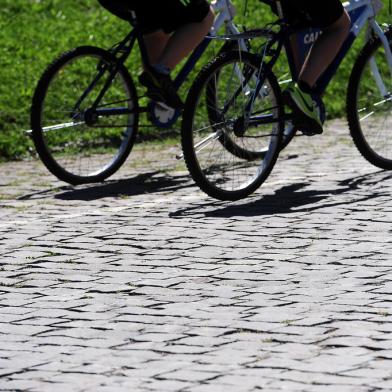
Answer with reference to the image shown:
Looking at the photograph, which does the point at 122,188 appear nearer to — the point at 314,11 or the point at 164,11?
the point at 164,11

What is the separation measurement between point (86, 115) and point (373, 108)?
1.90 metres

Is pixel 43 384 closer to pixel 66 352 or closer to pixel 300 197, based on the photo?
pixel 66 352

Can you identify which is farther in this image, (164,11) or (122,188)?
(122,188)

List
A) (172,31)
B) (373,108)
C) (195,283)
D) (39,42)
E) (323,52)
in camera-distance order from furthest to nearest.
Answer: (39,42) < (373,108) < (172,31) < (323,52) < (195,283)

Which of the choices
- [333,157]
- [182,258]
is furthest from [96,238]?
[333,157]

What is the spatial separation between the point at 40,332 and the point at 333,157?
4.89 metres

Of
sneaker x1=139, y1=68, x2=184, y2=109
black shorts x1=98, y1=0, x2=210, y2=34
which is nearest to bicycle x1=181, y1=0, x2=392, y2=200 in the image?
sneaker x1=139, y1=68, x2=184, y2=109

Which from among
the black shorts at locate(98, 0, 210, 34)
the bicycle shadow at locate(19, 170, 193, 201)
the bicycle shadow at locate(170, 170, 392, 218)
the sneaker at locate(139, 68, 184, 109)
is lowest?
the bicycle shadow at locate(170, 170, 392, 218)

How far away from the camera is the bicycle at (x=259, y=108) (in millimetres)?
8742

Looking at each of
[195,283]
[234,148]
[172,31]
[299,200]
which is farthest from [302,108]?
[195,283]

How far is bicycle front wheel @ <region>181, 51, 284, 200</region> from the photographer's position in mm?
8617

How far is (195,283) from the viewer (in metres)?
6.82

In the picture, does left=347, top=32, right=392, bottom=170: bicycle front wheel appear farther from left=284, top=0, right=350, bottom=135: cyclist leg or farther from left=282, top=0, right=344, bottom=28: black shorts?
left=282, top=0, right=344, bottom=28: black shorts

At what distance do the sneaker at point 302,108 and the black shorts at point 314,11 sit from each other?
0.43 metres
